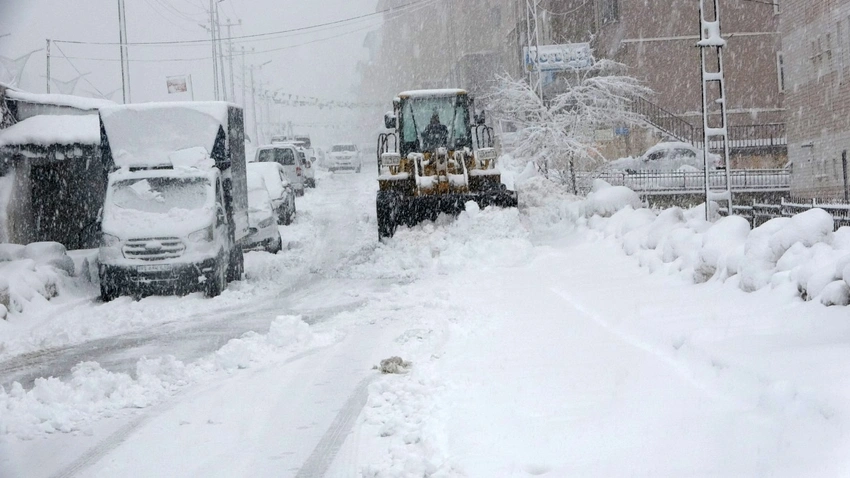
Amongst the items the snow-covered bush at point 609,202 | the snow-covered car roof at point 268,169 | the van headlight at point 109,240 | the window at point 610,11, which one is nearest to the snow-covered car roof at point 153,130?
the van headlight at point 109,240

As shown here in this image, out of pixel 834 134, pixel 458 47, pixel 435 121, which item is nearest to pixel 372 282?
pixel 435 121

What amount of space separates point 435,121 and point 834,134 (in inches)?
494

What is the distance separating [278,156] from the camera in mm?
32844

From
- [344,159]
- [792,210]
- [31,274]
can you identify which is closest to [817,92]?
[792,210]

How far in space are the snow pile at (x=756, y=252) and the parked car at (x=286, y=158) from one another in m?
20.3

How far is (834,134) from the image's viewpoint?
2528 centimetres

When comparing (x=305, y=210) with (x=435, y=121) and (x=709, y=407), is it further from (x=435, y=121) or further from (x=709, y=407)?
(x=709, y=407)

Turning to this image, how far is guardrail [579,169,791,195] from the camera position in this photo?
1151 inches

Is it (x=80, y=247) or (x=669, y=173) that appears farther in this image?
(x=669, y=173)

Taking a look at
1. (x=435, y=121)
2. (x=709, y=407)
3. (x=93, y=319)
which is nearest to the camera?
(x=709, y=407)

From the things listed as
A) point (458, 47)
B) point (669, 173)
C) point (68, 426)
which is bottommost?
point (68, 426)

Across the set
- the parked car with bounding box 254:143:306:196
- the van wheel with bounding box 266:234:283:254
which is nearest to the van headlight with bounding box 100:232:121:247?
the van wheel with bounding box 266:234:283:254

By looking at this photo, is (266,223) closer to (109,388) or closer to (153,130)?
(153,130)

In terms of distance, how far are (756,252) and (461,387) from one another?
174 inches
